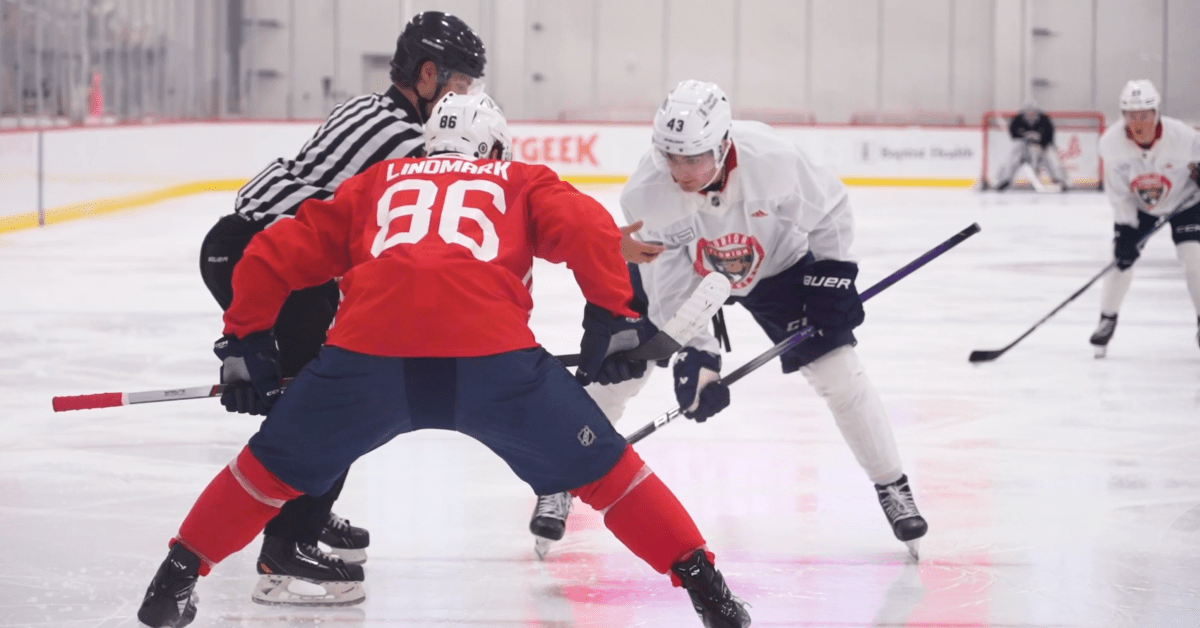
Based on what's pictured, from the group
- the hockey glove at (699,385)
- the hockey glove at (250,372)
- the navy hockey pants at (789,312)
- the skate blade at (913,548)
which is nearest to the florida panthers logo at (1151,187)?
the navy hockey pants at (789,312)

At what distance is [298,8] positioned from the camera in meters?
18.4

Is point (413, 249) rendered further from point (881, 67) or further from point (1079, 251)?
point (881, 67)

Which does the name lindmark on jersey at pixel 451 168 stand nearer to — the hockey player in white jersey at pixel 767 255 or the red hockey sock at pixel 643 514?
the red hockey sock at pixel 643 514

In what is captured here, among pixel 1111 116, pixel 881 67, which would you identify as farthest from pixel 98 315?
pixel 1111 116

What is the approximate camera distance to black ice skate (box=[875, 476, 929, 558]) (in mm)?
2967

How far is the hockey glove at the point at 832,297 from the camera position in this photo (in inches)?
117

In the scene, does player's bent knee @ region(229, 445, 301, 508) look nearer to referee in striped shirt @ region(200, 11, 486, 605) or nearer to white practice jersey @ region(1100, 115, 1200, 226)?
referee in striped shirt @ region(200, 11, 486, 605)

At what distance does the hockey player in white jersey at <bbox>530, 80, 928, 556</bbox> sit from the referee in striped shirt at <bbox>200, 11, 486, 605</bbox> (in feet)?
1.49

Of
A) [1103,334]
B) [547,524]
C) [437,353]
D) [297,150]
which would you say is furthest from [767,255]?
[297,150]

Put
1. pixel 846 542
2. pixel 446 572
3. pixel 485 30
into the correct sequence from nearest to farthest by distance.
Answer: pixel 446 572 < pixel 846 542 < pixel 485 30

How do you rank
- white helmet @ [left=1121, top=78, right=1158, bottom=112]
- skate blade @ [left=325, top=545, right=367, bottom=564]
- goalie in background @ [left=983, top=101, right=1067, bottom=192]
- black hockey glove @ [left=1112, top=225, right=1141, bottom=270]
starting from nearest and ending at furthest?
skate blade @ [left=325, top=545, right=367, bottom=564]
white helmet @ [left=1121, top=78, right=1158, bottom=112]
black hockey glove @ [left=1112, top=225, right=1141, bottom=270]
goalie in background @ [left=983, top=101, right=1067, bottom=192]

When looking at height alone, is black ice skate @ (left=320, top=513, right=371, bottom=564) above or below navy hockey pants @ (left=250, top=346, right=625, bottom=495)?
below

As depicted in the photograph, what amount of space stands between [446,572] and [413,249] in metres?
0.98

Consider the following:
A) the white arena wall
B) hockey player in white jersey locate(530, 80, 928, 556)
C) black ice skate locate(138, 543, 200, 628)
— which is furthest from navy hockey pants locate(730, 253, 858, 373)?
the white arena wall
